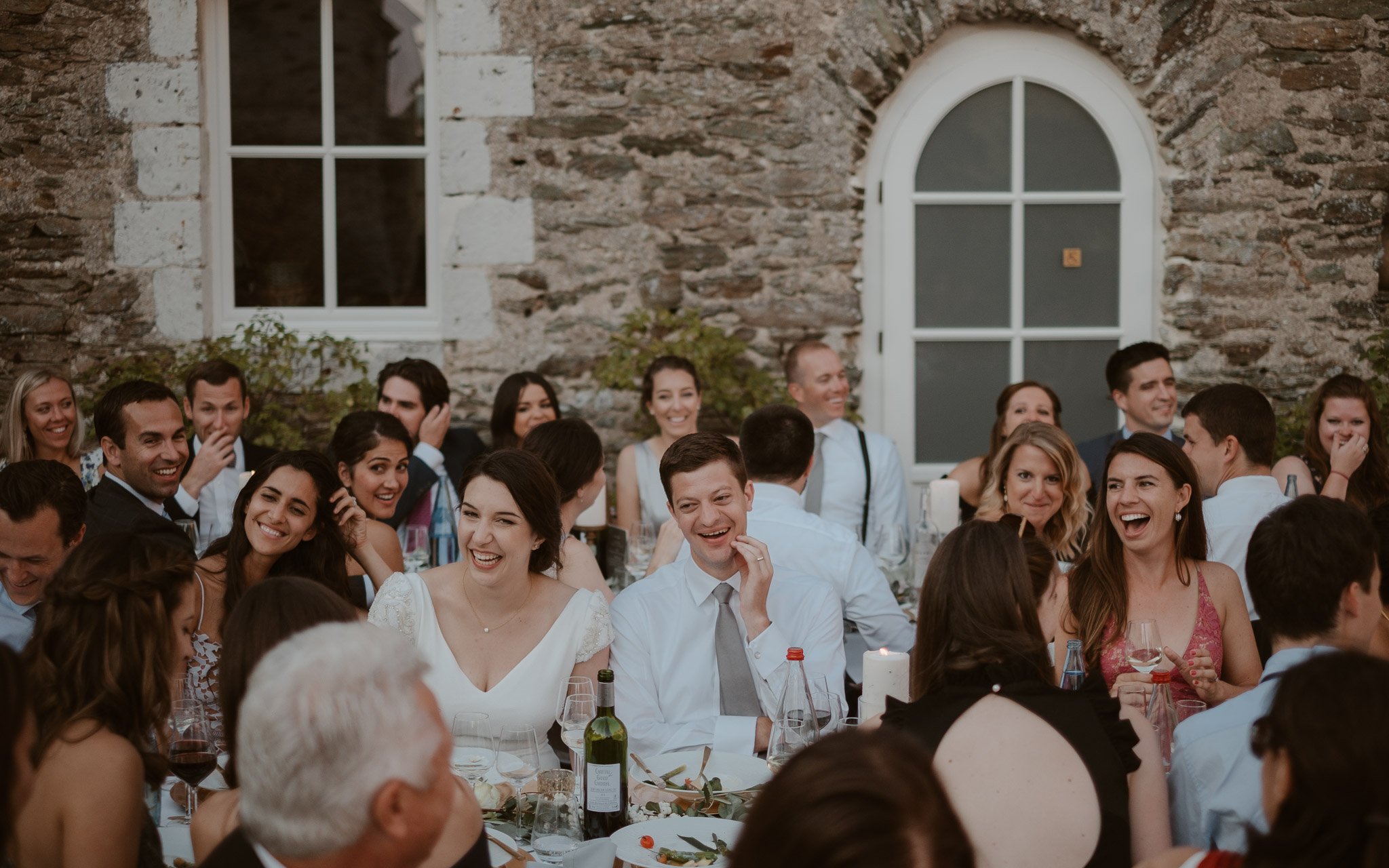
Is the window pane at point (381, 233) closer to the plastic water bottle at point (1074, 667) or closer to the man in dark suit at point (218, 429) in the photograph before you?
the man in dark suit at point (218, 429)

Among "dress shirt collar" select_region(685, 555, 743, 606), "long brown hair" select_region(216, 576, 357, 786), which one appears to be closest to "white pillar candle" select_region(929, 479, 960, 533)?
"dress shirt collar" select_region(685, 555, 743, 606)

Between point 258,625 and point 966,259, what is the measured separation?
455 cm

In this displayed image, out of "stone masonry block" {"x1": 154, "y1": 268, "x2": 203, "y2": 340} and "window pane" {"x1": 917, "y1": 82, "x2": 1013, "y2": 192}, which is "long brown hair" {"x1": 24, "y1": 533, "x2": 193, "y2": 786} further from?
"window pane" {"x1": 917, "y1": 82, "x2": 1013, "y2": 192}

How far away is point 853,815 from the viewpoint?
106 centimetres

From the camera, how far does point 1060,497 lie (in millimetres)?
4117

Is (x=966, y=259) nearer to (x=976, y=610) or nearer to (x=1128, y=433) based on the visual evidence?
(x=1128, y=433)

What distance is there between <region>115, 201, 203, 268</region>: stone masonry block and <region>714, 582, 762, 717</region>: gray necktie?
3.80 m

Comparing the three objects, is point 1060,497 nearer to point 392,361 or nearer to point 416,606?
point 416,606

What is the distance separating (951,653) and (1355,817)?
81cm

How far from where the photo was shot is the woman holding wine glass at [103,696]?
1.80m

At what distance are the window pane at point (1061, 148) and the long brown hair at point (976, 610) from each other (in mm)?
4085

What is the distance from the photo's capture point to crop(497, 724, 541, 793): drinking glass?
228 centimetres

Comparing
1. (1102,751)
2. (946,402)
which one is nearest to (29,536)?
(1102,751)

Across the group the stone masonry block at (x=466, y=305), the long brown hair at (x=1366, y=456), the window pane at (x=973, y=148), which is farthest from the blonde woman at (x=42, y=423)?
the long brown hair at (x=1366, y=456)
